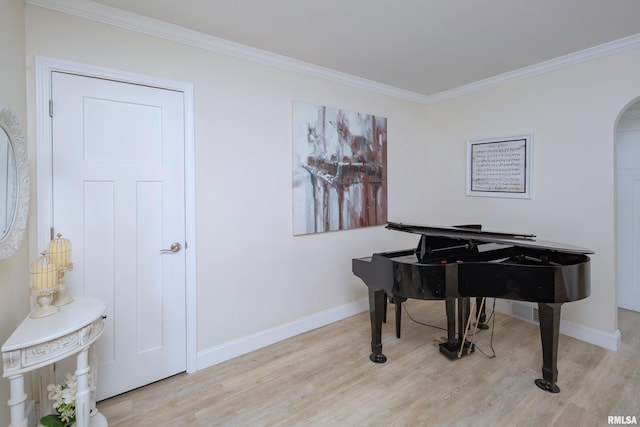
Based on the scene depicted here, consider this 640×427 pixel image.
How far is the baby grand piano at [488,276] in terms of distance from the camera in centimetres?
209

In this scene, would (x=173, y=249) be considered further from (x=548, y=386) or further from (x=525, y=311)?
(x=525, y=311)

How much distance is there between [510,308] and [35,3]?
15.8 feet

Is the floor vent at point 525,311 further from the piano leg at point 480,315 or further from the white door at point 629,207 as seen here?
the white door at point 629,207

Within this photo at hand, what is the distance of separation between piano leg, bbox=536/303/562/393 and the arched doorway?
235 cm

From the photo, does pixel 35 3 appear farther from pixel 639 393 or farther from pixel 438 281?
pixel 639 393

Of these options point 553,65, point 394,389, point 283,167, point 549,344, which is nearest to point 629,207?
point 553,65

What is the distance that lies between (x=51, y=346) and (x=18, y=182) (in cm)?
85

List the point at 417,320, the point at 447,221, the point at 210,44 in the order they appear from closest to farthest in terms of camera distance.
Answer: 1. the point at 210,44
2. the point at 417,320
3. the point at 447,221

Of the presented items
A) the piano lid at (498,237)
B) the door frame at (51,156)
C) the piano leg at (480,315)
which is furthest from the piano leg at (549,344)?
the door frame at (51,156)

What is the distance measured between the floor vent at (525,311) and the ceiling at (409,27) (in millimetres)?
2506

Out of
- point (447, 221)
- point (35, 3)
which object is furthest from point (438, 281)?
point (35, 3)

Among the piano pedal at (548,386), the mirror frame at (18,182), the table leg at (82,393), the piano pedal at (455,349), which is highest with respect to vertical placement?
the mirror frame at (18,182)

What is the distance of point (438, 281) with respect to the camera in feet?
7.26

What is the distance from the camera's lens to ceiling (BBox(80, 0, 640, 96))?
2.14 m
